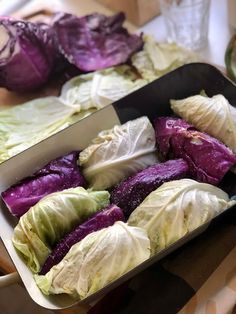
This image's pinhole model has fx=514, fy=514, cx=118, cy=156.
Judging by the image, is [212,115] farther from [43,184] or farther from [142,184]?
[43,184]

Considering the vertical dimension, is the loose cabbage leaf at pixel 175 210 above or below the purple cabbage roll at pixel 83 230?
below

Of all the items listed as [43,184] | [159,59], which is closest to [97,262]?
[43,184]

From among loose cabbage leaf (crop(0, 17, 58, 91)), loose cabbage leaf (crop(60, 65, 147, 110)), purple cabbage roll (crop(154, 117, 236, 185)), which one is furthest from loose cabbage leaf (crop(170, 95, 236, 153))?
loose cabbage leaf (crop(0, 17, 58, 91))

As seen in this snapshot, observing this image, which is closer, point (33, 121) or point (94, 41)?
point (33, 121)

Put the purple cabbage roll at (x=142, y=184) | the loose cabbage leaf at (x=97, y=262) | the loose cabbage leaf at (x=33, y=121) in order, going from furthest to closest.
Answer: the loose cabbage leaf at (x=33, y=121) < the purple cabbage roll at (x=142, y=184) < the loose cabbage leaf at (x=97, y=262)

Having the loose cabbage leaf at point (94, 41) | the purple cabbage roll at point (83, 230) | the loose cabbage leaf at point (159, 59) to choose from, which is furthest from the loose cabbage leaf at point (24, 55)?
the purple cabbage roll at point (83, 230)

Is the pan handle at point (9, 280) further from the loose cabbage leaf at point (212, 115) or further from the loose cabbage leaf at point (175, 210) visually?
the loose cabbage leaf at point (212, 115)

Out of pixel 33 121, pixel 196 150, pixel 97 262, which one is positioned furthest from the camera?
pixel 33 121
